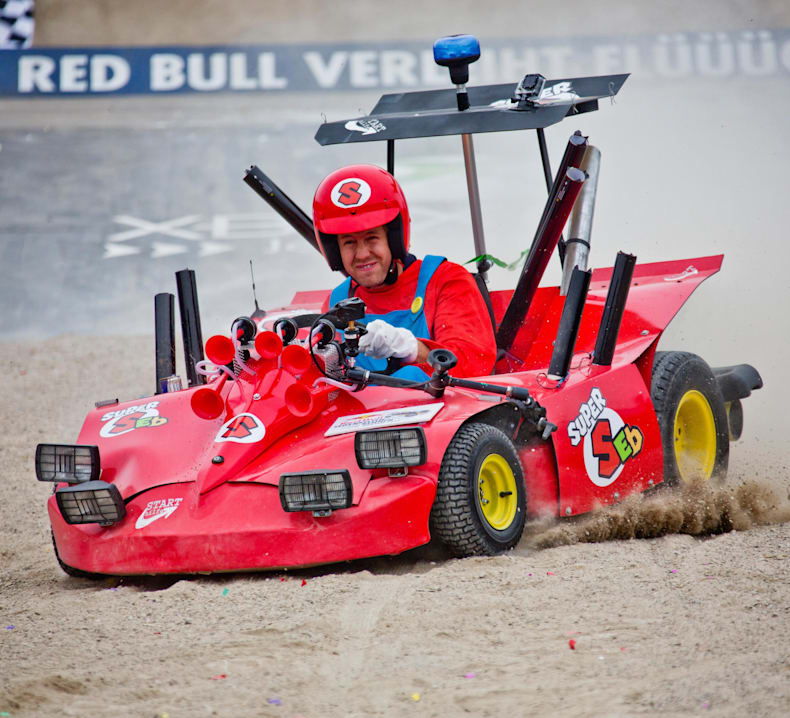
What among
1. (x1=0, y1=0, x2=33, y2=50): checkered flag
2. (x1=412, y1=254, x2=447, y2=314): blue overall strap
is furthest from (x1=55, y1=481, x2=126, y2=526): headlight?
(x1=0, y1=0, x2=33, y2=50): checkered flag

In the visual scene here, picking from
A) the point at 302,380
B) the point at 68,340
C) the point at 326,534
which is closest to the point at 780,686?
the point at 326,534

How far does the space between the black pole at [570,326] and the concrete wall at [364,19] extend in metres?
11.7

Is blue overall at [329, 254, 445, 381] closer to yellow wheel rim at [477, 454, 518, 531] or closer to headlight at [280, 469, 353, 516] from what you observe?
yellow wheel rim at [477, 454, 518, 531]

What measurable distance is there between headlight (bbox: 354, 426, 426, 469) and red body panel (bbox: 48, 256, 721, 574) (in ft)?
0.34

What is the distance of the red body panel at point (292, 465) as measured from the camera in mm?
4172

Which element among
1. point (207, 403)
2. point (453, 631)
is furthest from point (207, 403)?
point (453, 631)

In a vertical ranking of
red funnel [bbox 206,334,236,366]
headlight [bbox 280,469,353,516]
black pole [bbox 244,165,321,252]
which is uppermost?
black pole [bbox 244,165,321,252]

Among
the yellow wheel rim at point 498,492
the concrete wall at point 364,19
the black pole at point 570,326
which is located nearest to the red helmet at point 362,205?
the black pole at point 570,326

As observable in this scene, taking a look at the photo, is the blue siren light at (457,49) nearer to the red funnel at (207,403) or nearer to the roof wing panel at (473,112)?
the roof wing panel at (473,112)

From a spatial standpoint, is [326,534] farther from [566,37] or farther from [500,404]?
[566,37]

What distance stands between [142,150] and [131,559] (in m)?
11.0

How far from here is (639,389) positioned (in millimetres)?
5457

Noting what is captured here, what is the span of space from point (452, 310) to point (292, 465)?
4.06 feet

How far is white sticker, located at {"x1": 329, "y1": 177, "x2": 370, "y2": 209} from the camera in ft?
17.0
